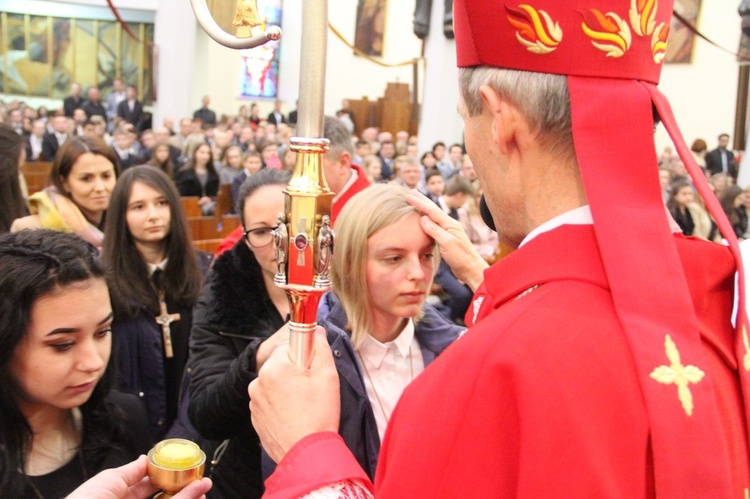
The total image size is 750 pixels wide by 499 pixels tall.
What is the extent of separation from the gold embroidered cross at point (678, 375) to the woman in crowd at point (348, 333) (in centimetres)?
112

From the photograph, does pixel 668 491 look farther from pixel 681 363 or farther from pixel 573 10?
pixel 573 10

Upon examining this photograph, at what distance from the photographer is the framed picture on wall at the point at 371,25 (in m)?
22.2

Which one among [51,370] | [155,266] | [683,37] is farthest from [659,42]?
[683,37]

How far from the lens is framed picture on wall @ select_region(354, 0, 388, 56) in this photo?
72.7ft

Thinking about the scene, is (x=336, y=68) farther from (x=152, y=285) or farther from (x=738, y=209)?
(x=152, y=285)

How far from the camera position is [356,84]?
23688 millimetres

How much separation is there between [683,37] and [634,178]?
1676 cm

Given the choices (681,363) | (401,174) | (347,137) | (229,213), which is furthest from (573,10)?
(229,213)

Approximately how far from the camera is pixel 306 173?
3.77 feet

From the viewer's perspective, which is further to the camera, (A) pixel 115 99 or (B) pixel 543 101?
(A) pixel 115 99

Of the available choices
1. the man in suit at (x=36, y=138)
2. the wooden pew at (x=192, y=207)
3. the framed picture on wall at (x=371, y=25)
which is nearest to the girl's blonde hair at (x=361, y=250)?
the wooden pew at (x=192, y=207)

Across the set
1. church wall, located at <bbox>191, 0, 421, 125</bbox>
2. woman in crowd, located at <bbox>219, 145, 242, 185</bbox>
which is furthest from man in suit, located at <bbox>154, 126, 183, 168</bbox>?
church wall, located at <bbox>191, 0, 421, 125</bbox>

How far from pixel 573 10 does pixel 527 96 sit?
0.14m

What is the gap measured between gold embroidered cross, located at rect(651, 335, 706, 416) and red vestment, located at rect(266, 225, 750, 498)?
11 millimetres
